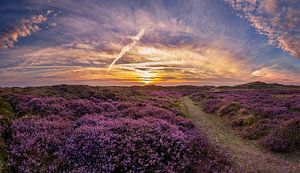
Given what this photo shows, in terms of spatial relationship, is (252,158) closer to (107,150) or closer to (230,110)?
(107,150)

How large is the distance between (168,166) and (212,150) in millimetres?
3477

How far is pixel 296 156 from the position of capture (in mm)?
11492

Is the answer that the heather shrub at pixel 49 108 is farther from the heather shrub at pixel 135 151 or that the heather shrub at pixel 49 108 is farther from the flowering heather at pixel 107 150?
the heather shrub at pixel 135 151

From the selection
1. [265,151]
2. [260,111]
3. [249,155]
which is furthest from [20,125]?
[260,111]

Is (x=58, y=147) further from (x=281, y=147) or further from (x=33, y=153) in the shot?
(x=281, y=147)

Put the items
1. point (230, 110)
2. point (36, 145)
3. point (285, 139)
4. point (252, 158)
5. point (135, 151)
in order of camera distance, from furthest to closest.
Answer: point (230, 110) < point (285, 139) < point (252, 158) < point (135, 151) < point (36, 145)

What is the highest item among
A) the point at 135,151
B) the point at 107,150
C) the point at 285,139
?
the point at 107,150

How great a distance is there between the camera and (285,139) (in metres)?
12.9

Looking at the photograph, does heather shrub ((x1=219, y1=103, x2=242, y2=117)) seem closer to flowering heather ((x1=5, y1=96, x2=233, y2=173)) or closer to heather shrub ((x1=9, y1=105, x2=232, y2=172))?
flowering heather ((x1=5, y1=96, x2=233, y2=173))

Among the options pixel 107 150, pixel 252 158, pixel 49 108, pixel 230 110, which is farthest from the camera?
pixel 230 110

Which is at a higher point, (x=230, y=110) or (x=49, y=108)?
(x=49, y=108)

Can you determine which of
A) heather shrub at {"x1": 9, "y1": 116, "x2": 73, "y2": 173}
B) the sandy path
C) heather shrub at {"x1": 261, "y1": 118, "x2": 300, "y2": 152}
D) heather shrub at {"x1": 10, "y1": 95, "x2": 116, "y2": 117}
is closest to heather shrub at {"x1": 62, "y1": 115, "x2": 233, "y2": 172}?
heather shrub at {"x1": 9, "y1": 116, "x2": 73, "y2": 173}

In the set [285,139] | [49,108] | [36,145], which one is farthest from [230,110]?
[36,145]

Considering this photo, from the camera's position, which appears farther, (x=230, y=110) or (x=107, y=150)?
(x=230, y=110)
